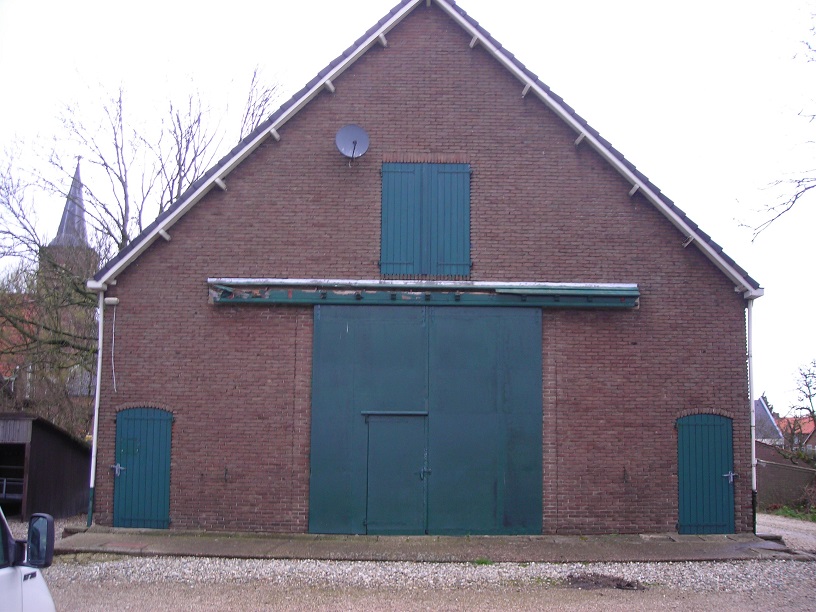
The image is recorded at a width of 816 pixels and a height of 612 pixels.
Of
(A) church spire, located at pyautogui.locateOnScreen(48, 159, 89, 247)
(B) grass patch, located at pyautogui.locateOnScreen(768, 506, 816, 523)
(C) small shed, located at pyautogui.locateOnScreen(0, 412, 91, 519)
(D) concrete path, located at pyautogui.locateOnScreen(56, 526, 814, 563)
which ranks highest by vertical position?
(A) church spire, located at pyautogui.locateOnScreen(48, 159, 89, 247)

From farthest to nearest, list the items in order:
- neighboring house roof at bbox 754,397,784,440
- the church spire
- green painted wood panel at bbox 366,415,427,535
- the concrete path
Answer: neighboring house roof at bbox 754,397,784,440
the church spire
green painted wood panel at bbox 366,415,427,535
the concrete path

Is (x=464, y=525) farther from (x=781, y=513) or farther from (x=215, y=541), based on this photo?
(x=781, y=513)

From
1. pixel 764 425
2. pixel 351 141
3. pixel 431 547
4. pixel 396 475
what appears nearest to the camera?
pixel 431 547

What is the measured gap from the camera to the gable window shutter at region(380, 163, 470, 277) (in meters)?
14.7

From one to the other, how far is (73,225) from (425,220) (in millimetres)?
21702

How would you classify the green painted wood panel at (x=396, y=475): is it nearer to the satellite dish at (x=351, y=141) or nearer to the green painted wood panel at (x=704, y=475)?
the green painted wood panel at (x=704, y=475)

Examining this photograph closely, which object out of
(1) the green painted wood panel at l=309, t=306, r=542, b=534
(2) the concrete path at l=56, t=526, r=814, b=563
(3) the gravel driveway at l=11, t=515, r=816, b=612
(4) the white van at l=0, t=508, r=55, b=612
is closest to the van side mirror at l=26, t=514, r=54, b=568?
(4) the white van at l=0, t=508, r=55, b=612

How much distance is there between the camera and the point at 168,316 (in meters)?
14.6

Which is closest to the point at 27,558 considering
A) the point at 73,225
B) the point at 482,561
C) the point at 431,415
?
the point at 482,561

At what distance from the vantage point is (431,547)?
525 inches

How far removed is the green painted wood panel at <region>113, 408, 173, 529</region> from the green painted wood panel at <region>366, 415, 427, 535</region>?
11.7 feet

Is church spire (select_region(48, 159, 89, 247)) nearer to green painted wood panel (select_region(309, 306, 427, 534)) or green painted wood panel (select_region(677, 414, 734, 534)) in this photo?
green painted wood panel (select_region(309, 306, 427, 534))

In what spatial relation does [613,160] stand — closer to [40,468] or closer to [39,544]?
[39,544]

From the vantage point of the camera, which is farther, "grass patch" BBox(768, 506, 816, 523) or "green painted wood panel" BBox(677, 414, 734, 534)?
"grass patch" BBox(768, 506, 816, 523)
